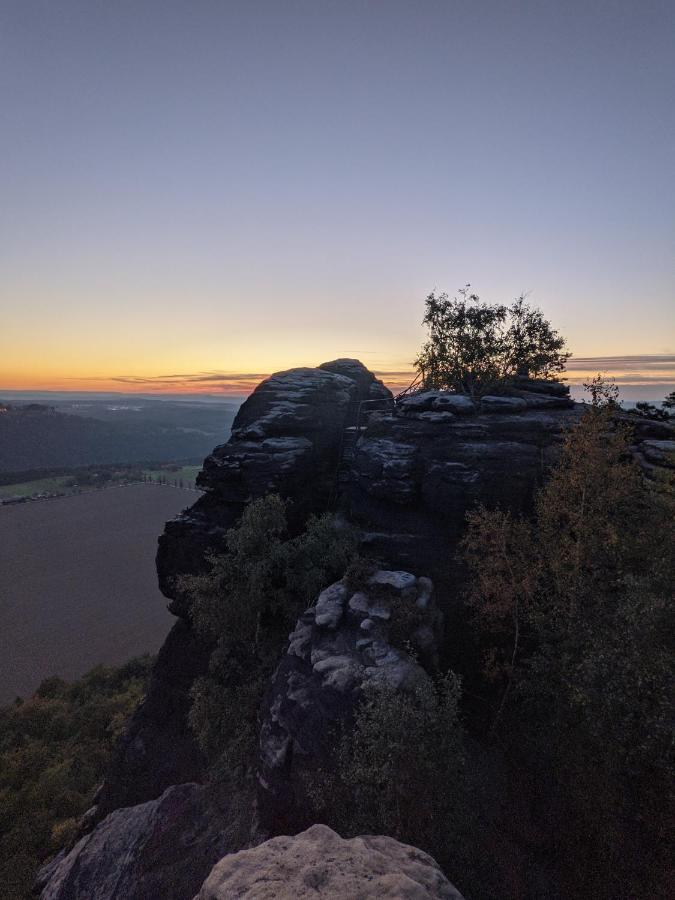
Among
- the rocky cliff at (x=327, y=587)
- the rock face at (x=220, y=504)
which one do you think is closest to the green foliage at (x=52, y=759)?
the rocky cliff at (x=327, y=587)

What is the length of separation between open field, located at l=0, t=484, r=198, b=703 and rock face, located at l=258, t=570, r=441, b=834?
58602mm

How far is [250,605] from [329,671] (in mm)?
7664

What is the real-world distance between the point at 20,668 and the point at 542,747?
74.7 metres

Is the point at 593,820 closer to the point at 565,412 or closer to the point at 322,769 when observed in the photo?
the point at 322,769

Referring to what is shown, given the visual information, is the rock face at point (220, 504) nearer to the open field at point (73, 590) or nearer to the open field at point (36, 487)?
the open field at point (73, 590)

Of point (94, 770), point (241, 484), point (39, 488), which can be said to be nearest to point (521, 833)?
point (241, 484)

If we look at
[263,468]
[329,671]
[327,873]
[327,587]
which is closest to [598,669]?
[327,873]

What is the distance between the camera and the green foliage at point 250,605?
2116 cm

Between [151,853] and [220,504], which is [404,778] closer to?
[151,853]

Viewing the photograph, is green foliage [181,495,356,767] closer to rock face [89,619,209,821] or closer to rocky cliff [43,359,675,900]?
rocky cliff [43,359,675,900]

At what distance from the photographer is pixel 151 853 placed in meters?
18.0

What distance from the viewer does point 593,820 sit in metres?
13.3

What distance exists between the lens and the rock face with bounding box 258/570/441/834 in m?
15.4

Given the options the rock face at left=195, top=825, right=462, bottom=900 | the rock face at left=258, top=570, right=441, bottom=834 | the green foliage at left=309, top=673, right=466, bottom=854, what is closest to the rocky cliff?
the rock face at left=258, top=570, right=441, bottom=834
